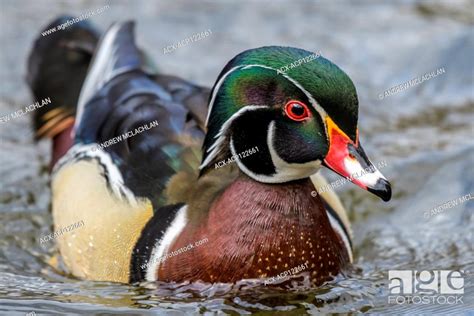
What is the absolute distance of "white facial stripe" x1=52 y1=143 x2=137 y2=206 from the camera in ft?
17.1

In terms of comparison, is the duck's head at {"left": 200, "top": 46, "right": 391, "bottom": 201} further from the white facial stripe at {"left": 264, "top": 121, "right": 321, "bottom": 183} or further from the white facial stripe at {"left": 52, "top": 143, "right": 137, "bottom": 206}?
the white facial stripe at {"left": 52, "top": 143, "right": 137, "bottom": 206}

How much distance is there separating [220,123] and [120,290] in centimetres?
105

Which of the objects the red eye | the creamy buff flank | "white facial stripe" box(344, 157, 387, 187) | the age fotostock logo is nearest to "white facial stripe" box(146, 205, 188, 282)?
the creamy buff flank

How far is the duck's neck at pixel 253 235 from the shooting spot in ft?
15.4

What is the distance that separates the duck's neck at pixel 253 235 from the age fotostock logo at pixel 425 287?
55cm

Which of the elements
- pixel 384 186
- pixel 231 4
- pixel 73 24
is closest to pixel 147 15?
pixel 231 4

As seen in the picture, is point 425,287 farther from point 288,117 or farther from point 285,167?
point 288,117

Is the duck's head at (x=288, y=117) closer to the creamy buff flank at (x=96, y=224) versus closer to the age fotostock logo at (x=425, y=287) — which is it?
the creamy buff flank at (x=96, y=224)

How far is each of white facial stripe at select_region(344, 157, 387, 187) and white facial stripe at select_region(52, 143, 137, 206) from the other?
1280 millimetres

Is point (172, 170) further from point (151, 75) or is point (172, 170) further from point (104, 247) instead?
point (151, 75)

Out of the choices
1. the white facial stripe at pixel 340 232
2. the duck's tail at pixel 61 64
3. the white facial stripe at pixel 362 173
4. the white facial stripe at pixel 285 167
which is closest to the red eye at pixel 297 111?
the white facial stripe at pixel 285 167

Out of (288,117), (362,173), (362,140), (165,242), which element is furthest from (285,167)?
(362,140)

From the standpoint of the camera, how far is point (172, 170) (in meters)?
5.09

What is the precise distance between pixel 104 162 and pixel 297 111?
1505mm
